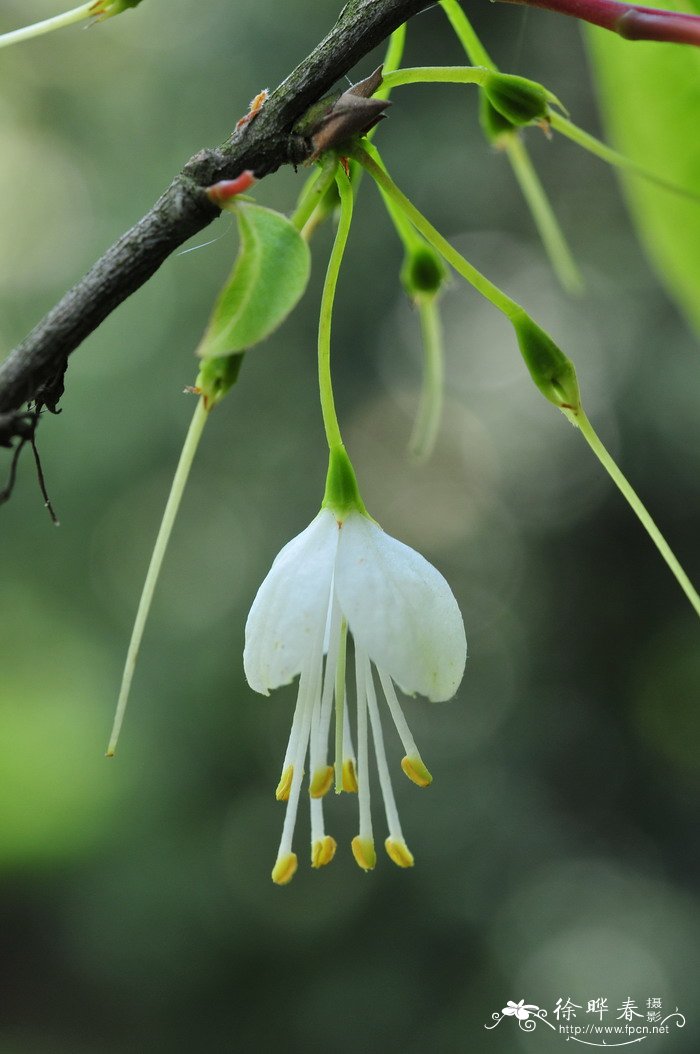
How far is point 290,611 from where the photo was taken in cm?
49

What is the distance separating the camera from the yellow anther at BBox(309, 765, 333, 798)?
498 mm

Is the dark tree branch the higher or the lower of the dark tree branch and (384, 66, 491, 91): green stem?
the lower

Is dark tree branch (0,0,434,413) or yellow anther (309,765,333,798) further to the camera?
yellow anther (309,765,333,798)

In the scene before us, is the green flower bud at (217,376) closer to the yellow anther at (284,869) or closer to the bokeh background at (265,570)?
the yellow anther at (284,869)

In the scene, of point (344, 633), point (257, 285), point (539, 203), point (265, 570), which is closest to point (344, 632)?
point (344, 633)

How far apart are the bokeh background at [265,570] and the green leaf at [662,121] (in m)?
2.48

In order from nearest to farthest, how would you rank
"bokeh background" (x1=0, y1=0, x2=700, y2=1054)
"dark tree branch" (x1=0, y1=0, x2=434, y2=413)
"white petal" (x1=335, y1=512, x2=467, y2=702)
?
"dark tree branch" (x1=0, y1=0, x2=434, y2=413)
"white petal" (x1=335, y1=512, x2=467, y2=702)
"bokeh background" (x1=0, y1=0, x2=700, y2=1054)

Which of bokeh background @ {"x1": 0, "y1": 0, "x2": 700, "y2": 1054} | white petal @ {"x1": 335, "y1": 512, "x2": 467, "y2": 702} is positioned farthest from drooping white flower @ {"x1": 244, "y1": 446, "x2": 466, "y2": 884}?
bokeh background @ {"x1": 0, "y1": 0, "x2": 700, "y2": 1054}

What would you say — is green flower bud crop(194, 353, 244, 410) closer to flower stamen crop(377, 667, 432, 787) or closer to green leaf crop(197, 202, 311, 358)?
green leaf crop(197, 202, 311, 358)

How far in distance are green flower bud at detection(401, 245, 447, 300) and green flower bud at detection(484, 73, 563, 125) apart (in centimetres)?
16

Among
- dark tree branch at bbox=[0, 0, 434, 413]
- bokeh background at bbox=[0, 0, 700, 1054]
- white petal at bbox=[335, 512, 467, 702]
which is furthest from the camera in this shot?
bokeh background at bbox=[0, 0, 700, 1054]

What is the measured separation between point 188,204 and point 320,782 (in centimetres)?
28

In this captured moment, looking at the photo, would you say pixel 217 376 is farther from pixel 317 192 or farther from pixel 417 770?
pixel 417 770

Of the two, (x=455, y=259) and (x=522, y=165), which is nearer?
(x=455, y=259)
